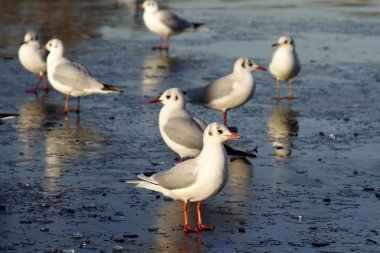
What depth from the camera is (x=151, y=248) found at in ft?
28.0

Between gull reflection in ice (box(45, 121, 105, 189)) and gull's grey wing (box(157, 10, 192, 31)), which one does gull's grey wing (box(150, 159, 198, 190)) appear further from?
gull's grey wing (box(157, 10, 192, 31))

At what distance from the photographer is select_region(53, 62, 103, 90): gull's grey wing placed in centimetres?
1520

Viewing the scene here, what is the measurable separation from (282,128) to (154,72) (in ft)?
17.3

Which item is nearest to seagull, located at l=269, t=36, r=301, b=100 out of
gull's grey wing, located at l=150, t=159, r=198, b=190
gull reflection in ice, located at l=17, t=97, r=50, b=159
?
gull reflection in ice, located at l=17, t=97, r=50, b=159

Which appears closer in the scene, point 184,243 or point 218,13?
point 184,243

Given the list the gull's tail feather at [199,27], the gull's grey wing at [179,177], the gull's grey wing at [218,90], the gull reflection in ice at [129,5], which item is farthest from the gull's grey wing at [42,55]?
the gull reflection in ice at [129,5]

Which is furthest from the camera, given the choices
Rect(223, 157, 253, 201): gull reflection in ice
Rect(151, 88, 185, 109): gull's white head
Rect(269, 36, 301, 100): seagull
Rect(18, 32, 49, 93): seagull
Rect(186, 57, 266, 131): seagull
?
Rect(18, 32, 49, 93): seagull

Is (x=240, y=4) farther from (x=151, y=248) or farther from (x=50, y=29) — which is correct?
(x=151, y=248)

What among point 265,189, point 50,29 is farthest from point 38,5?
point 265,189

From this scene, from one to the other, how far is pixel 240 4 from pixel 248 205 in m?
20.0

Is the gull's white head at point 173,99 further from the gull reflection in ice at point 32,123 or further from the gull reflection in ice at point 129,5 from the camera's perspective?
the gull reflection in ice at point 129,5

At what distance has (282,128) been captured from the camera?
46.4ft

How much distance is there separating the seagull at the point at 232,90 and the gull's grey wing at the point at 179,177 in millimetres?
4743

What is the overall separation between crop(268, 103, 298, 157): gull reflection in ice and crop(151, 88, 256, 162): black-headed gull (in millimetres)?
1423
